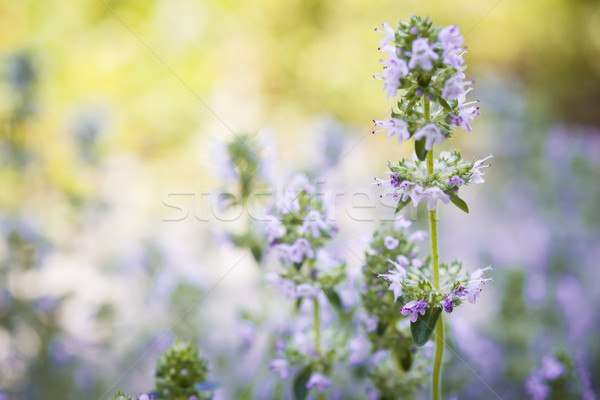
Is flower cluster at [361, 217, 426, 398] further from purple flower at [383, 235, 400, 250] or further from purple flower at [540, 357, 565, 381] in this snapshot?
purple flower at [540, 357, 565, 381]

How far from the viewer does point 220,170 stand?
127 inches

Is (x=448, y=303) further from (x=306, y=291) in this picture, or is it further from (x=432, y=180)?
(x=306, y=291)

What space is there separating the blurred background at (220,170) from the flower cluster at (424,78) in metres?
0.87

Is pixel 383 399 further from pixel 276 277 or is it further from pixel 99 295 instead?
pixel 99 295

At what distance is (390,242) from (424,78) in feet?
2.57

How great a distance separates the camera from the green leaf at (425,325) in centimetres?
196

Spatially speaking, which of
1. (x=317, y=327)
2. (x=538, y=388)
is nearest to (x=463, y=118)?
(x=317, y=327)

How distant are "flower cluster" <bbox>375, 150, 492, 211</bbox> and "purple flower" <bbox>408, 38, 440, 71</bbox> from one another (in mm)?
382

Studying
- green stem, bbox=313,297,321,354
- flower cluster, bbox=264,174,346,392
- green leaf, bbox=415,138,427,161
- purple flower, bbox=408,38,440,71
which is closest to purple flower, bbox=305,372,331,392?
flower cluster, bbox=264,174,346,392

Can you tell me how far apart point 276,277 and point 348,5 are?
7.85 meters

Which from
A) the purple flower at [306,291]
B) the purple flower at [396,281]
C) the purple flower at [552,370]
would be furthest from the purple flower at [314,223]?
the purple flower at [552,370]

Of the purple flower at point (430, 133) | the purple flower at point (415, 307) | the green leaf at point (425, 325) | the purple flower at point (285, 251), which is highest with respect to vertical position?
the purple flower at point (430, 133)

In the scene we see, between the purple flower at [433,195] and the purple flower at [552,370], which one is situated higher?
the purple flower at [433,195]

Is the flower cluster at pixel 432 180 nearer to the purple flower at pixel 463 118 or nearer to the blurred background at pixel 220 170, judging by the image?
the purple flower at pixel 463 118
